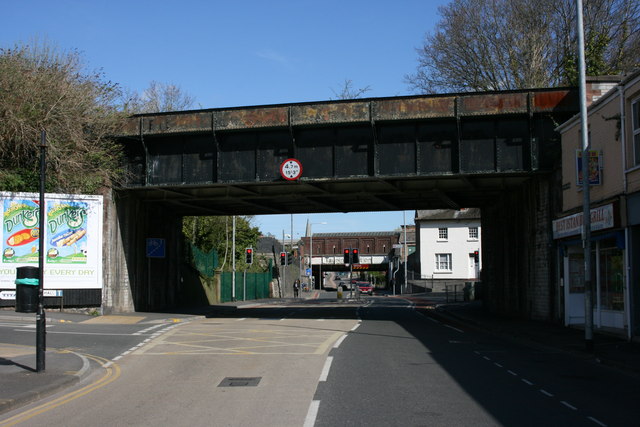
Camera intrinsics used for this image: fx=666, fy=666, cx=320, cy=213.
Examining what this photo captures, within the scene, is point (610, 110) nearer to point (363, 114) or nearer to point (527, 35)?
point (363, 114)

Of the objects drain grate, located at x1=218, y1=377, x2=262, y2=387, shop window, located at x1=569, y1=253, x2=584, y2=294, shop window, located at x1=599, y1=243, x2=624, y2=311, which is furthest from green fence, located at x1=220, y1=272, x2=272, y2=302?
drain grate, located at x1=218, y1=377, x2=262, y2=387

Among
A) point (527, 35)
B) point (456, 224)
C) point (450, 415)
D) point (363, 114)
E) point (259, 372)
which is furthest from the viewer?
point (456, 224)

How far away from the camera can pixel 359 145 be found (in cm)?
2523

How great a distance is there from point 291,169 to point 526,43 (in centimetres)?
1756

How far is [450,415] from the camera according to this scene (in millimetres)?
8523

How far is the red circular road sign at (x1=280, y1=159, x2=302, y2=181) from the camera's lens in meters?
25.3

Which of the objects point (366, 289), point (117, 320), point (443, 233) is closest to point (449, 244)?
point (443, 233)

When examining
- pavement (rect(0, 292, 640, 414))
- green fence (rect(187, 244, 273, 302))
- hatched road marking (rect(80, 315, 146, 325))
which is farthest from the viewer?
green fence (rect(187, 244, 273, 302))

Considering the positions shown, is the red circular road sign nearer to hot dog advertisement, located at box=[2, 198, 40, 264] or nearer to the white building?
hot dog advertisement, located at box=[2, 198, 40, 264]

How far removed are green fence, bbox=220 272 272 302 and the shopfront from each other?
2885cm

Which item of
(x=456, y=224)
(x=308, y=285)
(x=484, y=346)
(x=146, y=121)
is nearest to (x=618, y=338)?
(x=484, y=346)

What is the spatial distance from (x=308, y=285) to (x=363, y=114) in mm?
65070

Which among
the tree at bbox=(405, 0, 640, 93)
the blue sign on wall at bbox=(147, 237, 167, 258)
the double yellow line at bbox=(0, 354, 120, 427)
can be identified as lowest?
the double yellow line at bbox=(0, 354, 120, 427)

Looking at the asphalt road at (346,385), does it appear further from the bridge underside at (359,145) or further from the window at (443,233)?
the window at (443,233)
